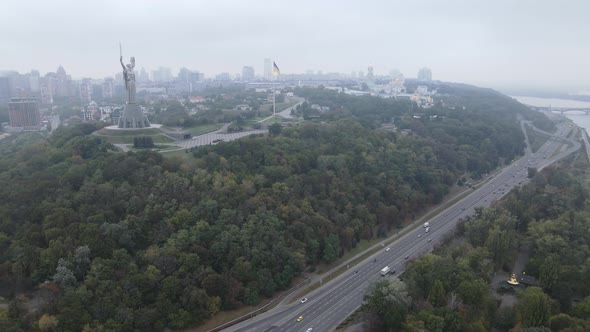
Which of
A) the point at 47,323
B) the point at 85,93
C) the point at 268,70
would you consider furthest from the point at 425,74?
the point at 47,323

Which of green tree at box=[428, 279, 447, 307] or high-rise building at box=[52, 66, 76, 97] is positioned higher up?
high-rise building at box=[52, 66, 76, 97]

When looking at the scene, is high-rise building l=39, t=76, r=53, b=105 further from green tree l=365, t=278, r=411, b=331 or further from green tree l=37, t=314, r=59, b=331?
green tree l=365, t=278, r=411, b=331

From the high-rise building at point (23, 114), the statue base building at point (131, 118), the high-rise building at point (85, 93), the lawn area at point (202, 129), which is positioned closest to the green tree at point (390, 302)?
the lawn area at point (202, 129)

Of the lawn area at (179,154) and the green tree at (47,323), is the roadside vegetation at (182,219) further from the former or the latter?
the lawn area at (179,154)

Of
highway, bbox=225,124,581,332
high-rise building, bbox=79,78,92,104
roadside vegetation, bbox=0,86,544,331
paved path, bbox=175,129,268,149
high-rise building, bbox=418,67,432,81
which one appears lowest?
highway, bbox=225,124,581,332

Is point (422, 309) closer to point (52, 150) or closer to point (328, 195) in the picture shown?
point (328, 195)

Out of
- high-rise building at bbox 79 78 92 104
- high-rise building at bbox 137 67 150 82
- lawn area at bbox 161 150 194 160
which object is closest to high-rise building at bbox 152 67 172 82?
high-rise building at bbox 137 67 150 82

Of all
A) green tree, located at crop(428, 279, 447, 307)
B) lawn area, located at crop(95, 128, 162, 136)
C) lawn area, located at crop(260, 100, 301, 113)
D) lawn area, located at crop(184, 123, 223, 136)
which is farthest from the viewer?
lawn area, located at crop(260, 100, 301, 113)
